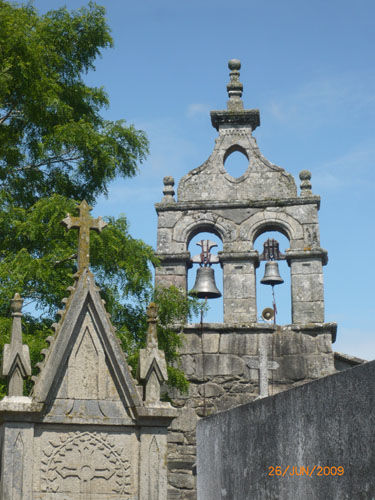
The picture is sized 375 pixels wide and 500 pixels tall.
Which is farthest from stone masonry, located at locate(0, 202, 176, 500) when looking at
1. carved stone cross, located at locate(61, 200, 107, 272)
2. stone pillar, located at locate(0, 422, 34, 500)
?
carved stone cross, located at locate(61, 200, 107, 272)

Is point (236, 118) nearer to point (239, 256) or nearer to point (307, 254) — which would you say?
point (239, 256)

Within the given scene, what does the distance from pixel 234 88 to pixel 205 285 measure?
3.33 m

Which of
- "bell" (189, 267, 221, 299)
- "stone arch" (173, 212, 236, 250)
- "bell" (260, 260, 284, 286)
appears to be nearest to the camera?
"bell" (189, 267, 221, 299)

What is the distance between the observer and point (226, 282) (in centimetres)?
1263

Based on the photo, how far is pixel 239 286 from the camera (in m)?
12.6

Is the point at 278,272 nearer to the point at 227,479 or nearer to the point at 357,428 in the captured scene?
the point at 227,479

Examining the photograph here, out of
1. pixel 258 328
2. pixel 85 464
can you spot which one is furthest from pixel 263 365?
pixel 85 464

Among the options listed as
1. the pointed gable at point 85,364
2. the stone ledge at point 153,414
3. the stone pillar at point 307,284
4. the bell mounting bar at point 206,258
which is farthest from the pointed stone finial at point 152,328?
the bell mounting bar at point 206,258

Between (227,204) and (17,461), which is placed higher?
(227,204)

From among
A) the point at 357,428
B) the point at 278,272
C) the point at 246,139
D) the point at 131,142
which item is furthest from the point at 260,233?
the point at 357,428

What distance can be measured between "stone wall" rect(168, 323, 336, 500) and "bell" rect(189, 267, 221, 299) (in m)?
0.50

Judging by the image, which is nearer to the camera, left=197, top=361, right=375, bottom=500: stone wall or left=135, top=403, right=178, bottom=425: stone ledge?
left=197, top=361, right=375, bottom=500: stone wall

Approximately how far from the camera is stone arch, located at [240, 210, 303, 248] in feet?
42.1
